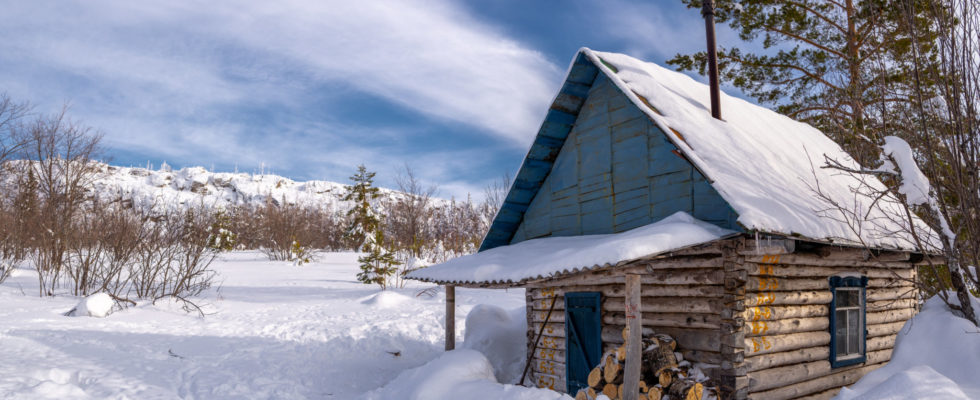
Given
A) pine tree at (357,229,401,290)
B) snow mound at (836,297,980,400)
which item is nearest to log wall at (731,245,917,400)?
snow mound at (836,297,980,400)

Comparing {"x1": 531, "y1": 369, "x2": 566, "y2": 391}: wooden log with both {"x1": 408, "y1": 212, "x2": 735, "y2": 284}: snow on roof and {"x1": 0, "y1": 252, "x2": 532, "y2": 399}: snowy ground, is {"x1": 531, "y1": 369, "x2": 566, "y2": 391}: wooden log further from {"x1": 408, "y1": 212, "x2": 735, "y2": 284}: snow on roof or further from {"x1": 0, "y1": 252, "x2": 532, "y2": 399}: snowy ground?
{"x1": 0, "y1": 252, "x2": 532, "y2": 399}: snowy ground

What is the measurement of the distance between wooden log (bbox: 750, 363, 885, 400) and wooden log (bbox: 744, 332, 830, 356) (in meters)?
0.54

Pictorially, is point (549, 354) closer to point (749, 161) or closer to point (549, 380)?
point (549, 380)

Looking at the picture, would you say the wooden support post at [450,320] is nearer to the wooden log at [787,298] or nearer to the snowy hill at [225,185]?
the wooden log at [787,298]

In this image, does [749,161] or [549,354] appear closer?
[749,161]

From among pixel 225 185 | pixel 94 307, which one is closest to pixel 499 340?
pixel 94 307

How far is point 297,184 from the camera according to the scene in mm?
154750

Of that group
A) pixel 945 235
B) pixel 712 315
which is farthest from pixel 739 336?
pixel 945 235

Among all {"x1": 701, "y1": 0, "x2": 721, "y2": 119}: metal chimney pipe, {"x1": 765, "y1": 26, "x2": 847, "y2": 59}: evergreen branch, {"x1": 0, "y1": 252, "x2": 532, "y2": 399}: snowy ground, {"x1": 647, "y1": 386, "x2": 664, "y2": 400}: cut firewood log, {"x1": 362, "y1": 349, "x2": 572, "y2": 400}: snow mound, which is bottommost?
{"x1": 0, "y1": 252, "x2": 532, "y2": 399}: snowy ground

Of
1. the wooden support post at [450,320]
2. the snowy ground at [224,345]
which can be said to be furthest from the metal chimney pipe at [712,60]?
the snowy ground at [224,345]

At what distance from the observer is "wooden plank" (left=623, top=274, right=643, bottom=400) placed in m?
6.39

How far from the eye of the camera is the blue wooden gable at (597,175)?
25.7ft

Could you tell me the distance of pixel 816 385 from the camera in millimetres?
8398

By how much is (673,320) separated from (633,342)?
139 centimetres
